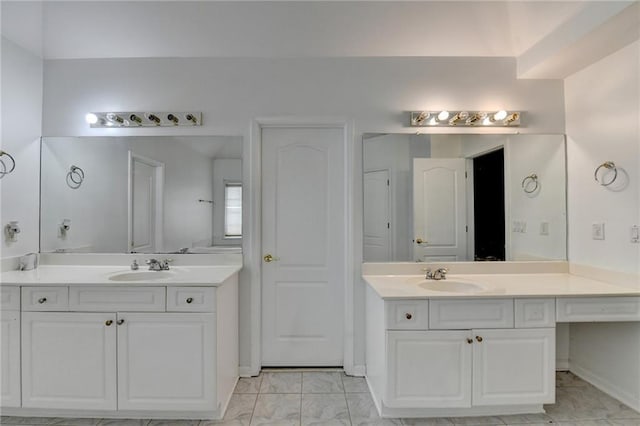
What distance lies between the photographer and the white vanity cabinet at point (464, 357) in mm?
1815

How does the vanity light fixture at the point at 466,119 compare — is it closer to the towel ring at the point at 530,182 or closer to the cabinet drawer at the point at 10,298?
the towel ring at the point at 530,182

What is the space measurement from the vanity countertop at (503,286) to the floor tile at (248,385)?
1.11m

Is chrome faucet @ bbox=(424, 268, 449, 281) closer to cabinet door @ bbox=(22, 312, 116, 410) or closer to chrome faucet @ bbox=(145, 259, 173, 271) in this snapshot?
chrome faucet @ bbox=(145, 259, 173, 271)

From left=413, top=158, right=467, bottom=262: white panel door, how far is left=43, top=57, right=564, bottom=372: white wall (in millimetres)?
315

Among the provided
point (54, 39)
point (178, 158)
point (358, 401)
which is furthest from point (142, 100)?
point (358, 401)

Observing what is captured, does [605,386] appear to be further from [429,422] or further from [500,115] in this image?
[500,115]

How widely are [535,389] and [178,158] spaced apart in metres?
2.86

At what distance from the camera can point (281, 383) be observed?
2.32 metres

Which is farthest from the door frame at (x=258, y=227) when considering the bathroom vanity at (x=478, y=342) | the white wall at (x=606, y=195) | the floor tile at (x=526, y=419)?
the white wall at (x=606, y=195)

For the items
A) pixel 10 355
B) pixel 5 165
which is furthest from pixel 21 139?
pixel 10 355

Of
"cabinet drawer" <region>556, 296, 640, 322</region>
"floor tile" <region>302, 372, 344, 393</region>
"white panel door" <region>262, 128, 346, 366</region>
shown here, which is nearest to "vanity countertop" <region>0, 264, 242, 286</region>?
"white panel door" <region>262, 128, 346, 366</region>

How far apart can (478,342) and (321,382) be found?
115cm

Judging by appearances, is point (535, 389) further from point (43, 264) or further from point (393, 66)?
point (43, 264)

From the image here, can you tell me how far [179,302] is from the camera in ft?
6.07
